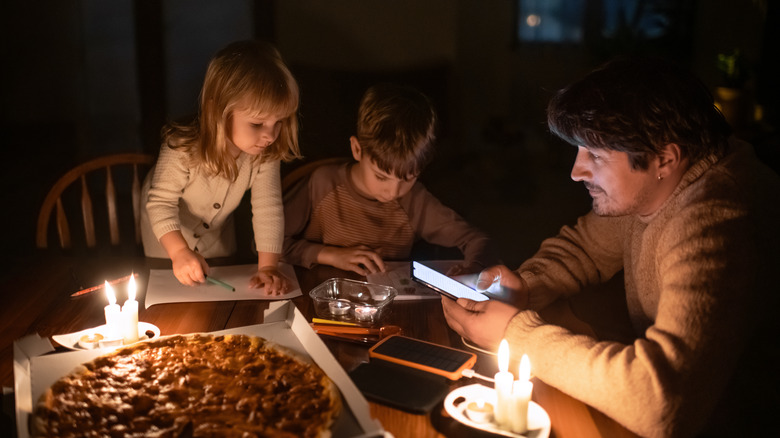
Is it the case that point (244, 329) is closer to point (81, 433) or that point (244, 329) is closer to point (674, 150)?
point (81, 433)

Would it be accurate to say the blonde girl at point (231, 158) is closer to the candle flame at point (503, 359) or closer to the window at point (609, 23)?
the candle flame at point (503, 359)

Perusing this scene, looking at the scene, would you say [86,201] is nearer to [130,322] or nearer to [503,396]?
[130,322]

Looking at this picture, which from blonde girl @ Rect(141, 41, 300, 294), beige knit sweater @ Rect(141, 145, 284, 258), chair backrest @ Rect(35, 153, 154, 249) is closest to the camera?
blonde girl @ Rect(141, 41, 300, 294)

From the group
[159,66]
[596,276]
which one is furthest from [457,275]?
[159,66]

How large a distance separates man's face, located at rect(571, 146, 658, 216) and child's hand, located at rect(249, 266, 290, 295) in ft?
2.44

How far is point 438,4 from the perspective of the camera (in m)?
2.90

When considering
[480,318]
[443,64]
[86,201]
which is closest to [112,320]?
[480,318]

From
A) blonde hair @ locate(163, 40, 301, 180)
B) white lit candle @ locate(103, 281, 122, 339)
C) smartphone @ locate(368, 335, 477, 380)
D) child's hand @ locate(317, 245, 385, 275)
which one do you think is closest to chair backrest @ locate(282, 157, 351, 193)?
blonde hair @ locate(163, 40, 301, 180)

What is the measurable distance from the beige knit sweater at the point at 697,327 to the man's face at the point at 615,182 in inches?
2.2

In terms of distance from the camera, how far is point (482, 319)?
1.38 meters

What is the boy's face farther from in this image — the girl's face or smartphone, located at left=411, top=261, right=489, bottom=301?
smartphone, located at left=411, top=261, right=489, bottom=301

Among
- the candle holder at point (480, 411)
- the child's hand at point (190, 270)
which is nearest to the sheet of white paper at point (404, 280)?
the child's hand at point (190, 270)

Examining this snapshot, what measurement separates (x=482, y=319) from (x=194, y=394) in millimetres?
563

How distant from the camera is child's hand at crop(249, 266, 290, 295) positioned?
5.56 ft
